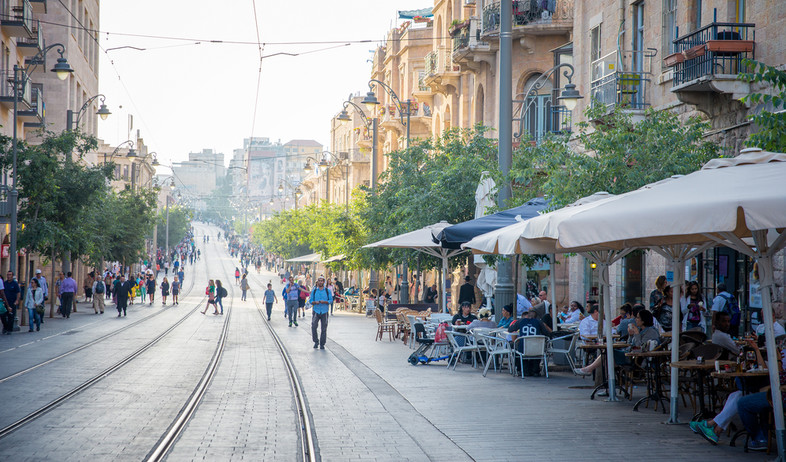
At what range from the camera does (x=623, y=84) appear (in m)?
20.8

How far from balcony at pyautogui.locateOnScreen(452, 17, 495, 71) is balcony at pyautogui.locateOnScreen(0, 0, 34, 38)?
16124mm

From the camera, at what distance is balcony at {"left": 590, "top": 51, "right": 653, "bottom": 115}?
20.5 meters

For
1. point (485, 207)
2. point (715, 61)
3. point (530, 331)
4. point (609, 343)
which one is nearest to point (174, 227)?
point (485, 207)

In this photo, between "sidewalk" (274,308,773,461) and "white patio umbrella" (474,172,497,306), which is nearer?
"sidewalk" (274,308,773,461)

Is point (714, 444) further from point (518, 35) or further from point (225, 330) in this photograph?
point (518, 35)

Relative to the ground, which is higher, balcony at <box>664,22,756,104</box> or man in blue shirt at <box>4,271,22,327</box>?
balcony at <box>664,22,756,104</box>

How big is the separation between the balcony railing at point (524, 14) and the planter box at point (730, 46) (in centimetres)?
1516

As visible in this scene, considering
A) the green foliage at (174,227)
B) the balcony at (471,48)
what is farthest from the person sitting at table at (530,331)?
the green foliage at (174,227)

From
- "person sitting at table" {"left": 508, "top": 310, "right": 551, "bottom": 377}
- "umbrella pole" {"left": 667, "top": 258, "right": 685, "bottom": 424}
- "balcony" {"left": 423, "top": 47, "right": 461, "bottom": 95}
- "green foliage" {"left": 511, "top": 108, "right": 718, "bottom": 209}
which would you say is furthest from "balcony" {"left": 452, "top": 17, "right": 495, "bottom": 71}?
"umbrella pole" {"left": 667, "top": 258, "right": 685, "bottom": 424}

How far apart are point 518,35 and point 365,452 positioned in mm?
25633

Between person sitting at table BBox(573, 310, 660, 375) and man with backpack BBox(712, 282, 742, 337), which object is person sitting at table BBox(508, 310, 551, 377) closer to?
person sitting at table BBox(573, 310, 660, 375)

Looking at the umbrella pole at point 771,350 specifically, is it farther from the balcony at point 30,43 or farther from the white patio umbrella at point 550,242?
the balcony at point 30,43

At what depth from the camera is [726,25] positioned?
1656 cm

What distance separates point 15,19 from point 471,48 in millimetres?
16715
